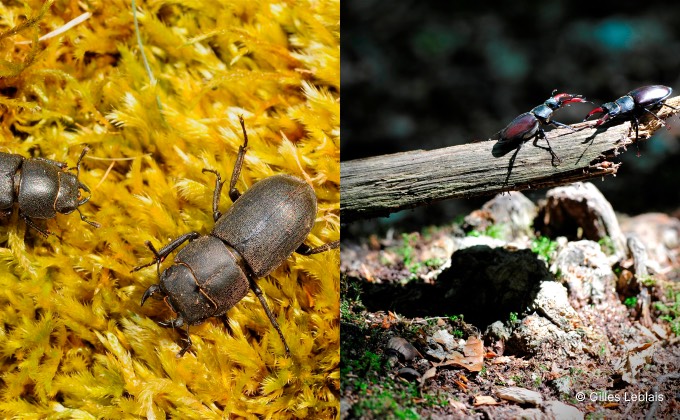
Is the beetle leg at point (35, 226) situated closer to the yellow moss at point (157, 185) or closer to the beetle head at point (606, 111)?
the yellow moss at point (157, 185)

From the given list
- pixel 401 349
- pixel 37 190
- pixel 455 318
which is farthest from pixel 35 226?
pixel 455 318

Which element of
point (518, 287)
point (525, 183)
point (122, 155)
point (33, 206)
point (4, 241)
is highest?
point (525, 183)

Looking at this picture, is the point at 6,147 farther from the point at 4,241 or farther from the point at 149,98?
the point at 149,98

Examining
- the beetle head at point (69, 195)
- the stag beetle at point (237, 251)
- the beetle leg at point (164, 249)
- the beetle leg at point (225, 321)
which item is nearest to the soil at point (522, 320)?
the stag beetle at point (237, 251)

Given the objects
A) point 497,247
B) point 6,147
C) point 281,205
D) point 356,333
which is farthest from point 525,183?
point 6,147

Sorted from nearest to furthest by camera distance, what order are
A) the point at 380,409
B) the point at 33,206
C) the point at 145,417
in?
the point at 380,409, the point at 145,417, the point at 33,206

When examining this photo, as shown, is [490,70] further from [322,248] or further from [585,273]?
[322,248]
